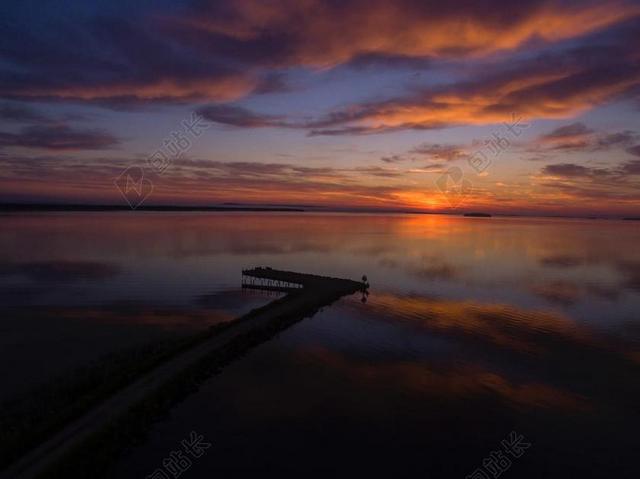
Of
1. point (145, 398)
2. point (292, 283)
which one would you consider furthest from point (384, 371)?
point (292, 283)

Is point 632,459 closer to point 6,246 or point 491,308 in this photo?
point 491,308

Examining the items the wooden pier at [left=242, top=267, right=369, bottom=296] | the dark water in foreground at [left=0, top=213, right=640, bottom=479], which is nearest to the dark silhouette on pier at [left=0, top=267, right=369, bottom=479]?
the dark water in foreground at [left=0, top=213, right=640, bottom=479]

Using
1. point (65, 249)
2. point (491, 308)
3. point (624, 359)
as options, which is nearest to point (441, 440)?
→ point (624, 359)

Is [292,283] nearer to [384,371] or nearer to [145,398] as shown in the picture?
[384,371]

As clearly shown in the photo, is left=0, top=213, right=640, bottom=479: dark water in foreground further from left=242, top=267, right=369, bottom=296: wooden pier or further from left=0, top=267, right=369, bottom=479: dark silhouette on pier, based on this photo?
left=242, top=267, right=369, bottom=296: wooden pier

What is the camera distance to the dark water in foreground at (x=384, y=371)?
20797mm

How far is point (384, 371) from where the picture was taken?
31.0 metres

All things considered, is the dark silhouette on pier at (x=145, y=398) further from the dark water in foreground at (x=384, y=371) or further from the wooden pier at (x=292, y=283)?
the wooden pier at (x=292, y=283)

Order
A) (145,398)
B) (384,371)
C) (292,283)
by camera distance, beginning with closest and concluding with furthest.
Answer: (145,398), (384,371), (292,283)

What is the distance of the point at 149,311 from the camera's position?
148 feet

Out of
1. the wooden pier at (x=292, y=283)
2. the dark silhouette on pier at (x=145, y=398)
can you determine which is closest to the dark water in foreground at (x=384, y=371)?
the dark silhouette on pier at (x=145, y=398)

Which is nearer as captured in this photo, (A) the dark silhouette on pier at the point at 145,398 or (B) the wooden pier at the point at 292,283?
(A) the dark silhouette on pier at the point at 145,398

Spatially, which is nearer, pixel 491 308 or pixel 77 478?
pixel 77 478

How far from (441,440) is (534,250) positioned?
122759 millimetres
